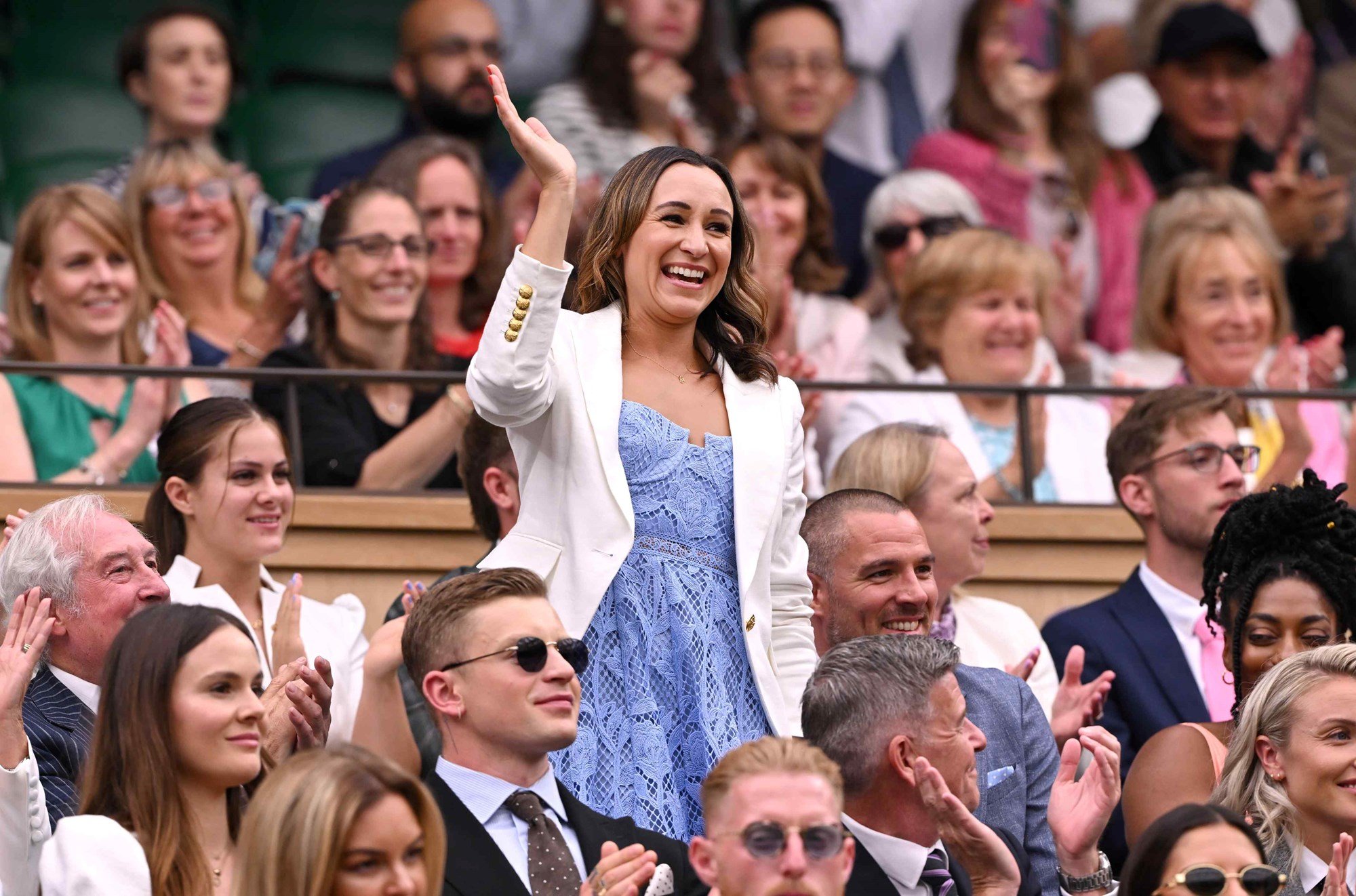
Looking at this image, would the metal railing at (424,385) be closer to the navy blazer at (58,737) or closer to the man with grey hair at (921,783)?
the navy blazer at (58,737)

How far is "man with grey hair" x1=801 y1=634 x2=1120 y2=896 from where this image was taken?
15.5 feet

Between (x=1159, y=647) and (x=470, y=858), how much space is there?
8.65 ft

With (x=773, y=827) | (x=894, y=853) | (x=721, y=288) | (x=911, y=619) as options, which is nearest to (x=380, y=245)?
(x=721, y=288)

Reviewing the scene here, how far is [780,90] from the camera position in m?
9.35

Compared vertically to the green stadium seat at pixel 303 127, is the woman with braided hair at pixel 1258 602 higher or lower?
lower

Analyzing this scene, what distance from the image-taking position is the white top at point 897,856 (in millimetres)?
4715

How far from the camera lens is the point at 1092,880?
4828 millimetres

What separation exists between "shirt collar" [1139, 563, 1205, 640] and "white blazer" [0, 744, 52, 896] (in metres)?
3.23

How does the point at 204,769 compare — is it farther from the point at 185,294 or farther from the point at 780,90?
the point at 780,90

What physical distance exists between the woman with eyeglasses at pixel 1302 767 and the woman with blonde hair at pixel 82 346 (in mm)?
3378

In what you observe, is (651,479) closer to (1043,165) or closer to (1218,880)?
(1218,880)

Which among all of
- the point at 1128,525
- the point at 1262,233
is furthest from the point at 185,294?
the point at 1262,233

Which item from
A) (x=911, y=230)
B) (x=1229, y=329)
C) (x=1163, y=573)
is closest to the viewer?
(x=1163, y=573)

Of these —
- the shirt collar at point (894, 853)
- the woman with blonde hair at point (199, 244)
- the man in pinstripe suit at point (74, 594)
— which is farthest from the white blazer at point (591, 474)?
the woman with blonde hair at point (199, 244)
